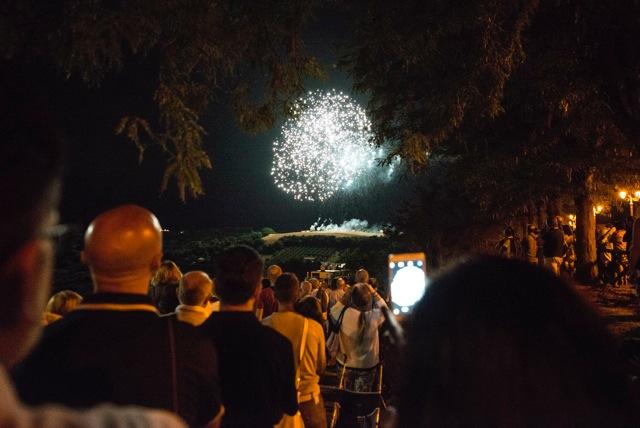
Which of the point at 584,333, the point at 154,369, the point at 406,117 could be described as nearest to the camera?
the point at 584,333

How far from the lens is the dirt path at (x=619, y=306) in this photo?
11.8 metres

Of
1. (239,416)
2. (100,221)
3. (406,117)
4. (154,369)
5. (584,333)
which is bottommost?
(239,416)

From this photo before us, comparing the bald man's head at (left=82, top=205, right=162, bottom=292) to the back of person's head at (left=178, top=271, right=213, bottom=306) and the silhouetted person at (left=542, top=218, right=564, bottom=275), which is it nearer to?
the back of person's head at (left=178, top=271, right=213, bottom=306)

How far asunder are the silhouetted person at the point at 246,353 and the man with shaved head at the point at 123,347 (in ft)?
2.38

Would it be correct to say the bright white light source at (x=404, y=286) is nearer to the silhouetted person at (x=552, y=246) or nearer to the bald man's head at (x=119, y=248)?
the bald man's head at (x=119, y=248)

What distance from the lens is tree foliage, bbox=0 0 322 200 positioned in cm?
583

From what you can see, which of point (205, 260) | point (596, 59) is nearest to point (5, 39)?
point (596, 59)

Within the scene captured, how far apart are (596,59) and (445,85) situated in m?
2.43

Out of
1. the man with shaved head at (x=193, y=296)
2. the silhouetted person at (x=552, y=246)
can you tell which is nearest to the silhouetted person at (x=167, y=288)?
the man with shaved head at (x=193, y=296)

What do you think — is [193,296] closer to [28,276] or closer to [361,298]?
[361,298]

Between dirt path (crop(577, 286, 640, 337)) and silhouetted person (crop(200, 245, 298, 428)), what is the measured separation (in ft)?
26.7

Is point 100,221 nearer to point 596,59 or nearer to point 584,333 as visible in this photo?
point 584,333

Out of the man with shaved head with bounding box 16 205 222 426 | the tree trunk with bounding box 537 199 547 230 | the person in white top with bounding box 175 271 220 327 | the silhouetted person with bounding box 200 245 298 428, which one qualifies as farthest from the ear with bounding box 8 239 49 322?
the tree trunk with bounding box 537 199 547 230

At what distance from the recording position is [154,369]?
277cm
